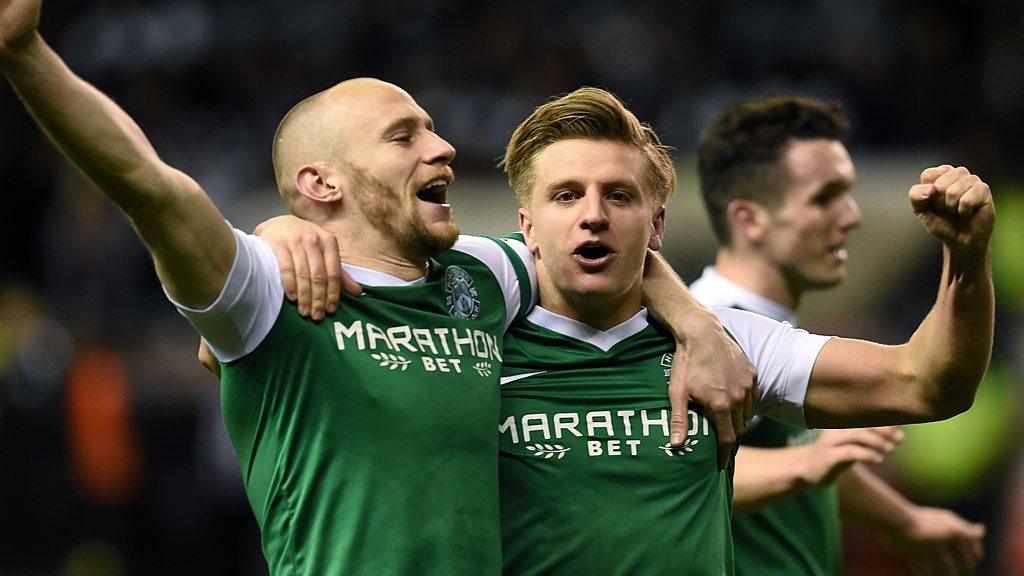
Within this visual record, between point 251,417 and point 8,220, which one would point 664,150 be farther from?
point 8,220

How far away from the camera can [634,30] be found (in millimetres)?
12344

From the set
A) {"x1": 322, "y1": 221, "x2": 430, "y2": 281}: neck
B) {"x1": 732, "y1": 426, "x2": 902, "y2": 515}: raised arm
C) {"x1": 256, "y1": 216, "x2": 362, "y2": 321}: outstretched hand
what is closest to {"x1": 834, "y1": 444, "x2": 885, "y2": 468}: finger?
{"x1": 732, "y1": 426, "x2": 902, "y2": 515}: raised arm

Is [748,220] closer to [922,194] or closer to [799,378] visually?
[799,378]

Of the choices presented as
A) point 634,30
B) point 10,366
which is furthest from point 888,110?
point 10,366

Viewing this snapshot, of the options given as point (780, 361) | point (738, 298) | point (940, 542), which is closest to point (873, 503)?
point (940, 542)

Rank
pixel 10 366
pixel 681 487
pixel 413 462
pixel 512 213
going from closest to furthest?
pixel 413 462 < pixel 681 487 < pixel 10 366 < pixel 512 213

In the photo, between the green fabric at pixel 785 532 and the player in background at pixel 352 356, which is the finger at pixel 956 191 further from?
the green fabric at pixel 785 532

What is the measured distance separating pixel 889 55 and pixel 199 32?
20.1ft

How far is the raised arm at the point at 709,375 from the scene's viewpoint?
3.84 m

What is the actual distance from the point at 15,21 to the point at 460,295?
1.36m

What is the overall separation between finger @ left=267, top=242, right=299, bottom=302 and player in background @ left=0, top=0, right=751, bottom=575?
15mm

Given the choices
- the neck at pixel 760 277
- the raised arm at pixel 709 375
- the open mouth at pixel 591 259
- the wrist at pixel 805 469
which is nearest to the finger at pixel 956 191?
the raised arm at pixel 709 375

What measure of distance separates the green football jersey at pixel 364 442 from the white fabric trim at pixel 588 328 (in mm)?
350

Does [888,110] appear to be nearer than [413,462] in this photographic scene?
No
